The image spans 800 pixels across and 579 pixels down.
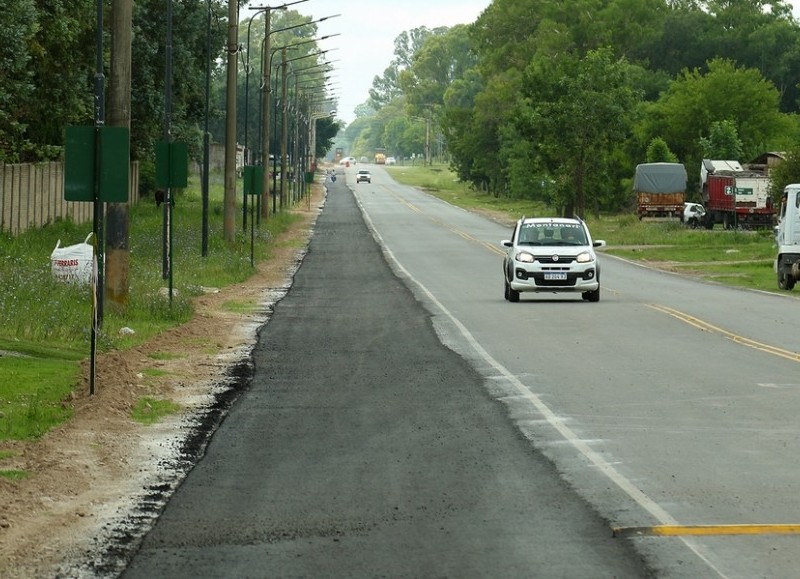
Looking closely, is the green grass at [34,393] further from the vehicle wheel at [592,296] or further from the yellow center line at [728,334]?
the vehicle wheel at [592,296]

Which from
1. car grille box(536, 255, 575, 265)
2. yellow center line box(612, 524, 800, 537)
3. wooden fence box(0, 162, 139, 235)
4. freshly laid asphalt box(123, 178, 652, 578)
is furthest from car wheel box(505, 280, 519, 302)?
yellow center line box(612, 524, 800, 537)

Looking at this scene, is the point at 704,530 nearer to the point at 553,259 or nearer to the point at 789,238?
the point at 553,259

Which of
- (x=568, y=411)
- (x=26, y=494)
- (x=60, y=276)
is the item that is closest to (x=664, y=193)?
(x=60, y=276)

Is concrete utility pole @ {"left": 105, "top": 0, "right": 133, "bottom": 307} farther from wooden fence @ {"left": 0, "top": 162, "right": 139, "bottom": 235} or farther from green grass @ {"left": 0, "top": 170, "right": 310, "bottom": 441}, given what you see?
wooden fence @ {"left": 0, "top": 162, "right": 139, "bottom": 235}

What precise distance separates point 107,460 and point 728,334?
46.9 ft

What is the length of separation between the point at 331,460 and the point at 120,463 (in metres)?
1.66

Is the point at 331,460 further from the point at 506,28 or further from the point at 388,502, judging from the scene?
the point at 506,28

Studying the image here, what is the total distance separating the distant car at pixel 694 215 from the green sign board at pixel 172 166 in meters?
55.6

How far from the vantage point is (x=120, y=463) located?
12.7 meters

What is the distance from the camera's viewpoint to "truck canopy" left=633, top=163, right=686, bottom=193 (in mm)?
87250

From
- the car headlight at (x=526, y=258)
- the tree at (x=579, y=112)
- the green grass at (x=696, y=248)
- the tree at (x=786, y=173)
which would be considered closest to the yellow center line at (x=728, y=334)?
the car headlight at (x=526, y=258)

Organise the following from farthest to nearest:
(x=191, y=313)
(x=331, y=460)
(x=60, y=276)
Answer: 1. (x=60, y=276)
2. (x=191, y=313)
3. (x=331, y=460)

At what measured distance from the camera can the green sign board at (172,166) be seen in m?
30.8

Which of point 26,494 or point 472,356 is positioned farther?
point 472,356
